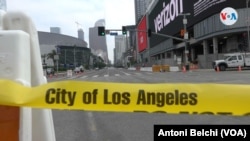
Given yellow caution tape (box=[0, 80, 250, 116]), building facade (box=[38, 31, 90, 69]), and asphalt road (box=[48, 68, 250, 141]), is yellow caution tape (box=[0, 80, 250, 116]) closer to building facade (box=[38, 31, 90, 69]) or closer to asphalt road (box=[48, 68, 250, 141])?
asphalt road (box=[48, 68, 250, 141])

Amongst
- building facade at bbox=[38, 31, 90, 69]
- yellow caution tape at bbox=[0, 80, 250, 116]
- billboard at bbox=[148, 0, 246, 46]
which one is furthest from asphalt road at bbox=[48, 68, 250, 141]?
building facade at bbox=[38, 31, 90, 69]

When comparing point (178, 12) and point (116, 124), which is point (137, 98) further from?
point (178, 12)

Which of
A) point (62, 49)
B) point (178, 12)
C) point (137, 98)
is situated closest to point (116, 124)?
point (137, 98)

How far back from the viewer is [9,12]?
2.75m

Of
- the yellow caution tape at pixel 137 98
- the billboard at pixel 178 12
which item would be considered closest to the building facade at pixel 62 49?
the billboard at pixel 178 12

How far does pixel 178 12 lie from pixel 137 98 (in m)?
82.4

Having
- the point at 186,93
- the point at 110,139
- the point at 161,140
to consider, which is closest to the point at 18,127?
the point at 186,93

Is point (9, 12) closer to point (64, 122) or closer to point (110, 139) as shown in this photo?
point (110, 139)

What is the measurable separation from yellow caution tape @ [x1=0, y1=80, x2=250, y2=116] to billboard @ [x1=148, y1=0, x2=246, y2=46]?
55884mm

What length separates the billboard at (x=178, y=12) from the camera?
5900cm

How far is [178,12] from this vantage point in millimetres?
83312

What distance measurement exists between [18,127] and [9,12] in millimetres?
799

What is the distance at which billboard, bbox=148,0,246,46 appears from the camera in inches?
2323

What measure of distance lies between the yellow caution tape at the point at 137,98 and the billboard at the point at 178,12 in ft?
183
